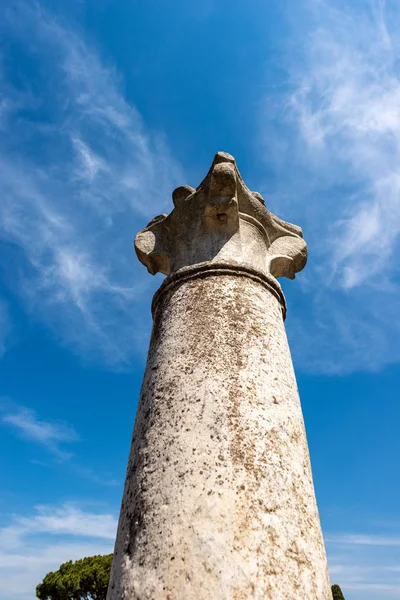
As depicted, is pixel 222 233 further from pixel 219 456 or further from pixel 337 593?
pixel 337 593

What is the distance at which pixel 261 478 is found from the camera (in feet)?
6.72

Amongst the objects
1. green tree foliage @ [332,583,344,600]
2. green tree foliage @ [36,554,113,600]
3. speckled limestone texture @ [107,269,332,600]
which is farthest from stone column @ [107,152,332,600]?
green tree foliage @ [332,583,344,600]

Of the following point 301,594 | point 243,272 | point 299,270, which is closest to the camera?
point 301,594

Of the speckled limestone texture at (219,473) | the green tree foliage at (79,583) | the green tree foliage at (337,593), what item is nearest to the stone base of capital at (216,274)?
the speckled limestone texture at (219,473)

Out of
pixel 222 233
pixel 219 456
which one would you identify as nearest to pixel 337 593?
pixel 222 233

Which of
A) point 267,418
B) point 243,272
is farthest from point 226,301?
point 267,418

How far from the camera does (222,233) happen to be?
347 centimetres

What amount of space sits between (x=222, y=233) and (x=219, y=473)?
6.67 ft

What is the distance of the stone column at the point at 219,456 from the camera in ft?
5.90

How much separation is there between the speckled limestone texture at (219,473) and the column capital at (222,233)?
645 mm

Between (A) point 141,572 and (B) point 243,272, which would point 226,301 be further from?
(A) point 141,572

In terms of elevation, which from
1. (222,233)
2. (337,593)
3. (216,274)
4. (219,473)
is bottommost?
Answer: (219,473)

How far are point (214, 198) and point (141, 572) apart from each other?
2.72 meters

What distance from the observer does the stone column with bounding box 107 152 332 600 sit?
1800 mm
